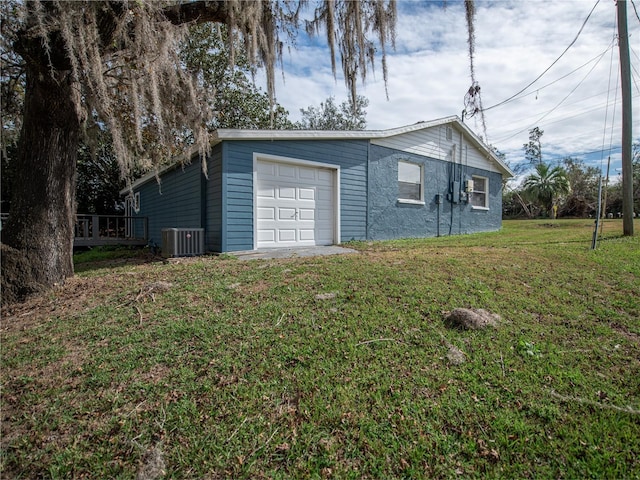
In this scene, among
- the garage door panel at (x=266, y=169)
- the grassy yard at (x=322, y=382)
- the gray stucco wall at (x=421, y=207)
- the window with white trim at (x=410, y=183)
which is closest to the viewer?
the grassy yard at (x=322, y=382)

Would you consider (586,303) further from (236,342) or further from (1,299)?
(1,299)

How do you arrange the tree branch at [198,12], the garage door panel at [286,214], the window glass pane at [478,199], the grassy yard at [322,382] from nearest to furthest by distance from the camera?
1. the grassy yard at [322,382]
2. the tree branch at [198,12]
3. the garage door panel at [286,214]
4. the window glass pane at [478,199]

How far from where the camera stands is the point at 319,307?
3402mm

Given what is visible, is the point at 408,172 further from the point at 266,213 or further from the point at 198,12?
the point at 198,12

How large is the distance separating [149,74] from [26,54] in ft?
4.17

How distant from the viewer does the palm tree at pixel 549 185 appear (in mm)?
21125

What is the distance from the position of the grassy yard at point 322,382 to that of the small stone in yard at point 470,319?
0.28ft

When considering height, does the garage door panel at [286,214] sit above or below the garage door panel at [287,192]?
below

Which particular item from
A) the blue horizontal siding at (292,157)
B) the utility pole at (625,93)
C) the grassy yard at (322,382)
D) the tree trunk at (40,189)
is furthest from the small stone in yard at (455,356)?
the utility pole at (625,93)

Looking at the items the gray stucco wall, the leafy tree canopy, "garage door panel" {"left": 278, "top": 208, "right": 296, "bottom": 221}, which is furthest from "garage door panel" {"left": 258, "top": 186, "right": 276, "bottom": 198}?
the leafy tree canopy

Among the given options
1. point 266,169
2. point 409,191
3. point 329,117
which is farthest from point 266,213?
point 329,117

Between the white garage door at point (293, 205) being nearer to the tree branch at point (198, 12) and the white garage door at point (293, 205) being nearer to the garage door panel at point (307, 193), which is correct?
the garage door panel at point (307, 193)

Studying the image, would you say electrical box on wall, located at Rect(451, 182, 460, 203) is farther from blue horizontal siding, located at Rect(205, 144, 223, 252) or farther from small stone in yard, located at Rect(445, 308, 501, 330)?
small stone in yard, located at Rect(445, 308, 501, 330)

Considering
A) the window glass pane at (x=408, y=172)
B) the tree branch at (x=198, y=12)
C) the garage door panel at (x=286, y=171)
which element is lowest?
the garage door panel at (x=286, y=171)
